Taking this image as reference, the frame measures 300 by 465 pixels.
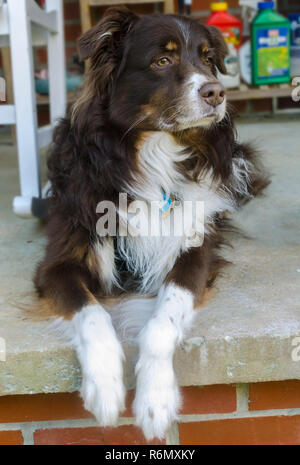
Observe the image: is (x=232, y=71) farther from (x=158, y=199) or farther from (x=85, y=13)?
(x=158, y=199)

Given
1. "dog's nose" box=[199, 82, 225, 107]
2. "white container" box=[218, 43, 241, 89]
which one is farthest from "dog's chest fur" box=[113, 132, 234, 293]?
"white container" box=[218, 43, 241, 89]

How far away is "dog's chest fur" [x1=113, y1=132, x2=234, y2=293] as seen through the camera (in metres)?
2.10

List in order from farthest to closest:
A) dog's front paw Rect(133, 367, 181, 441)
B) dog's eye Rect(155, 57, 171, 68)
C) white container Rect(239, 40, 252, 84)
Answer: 1. white container Rect(239, 40, 252, 84)
2. dog's eye Rect(155, 57, 171, 68)
3. dog's front paw Rect(133, 367, 181, 441)

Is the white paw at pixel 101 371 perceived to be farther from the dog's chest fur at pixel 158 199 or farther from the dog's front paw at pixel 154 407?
the dog's chest fur at pixel 158 199

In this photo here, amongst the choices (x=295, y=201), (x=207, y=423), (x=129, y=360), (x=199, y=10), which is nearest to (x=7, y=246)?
(x=129, y=360)

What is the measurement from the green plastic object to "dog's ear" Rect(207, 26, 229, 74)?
9.15 ft

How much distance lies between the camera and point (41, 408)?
5.75 ft

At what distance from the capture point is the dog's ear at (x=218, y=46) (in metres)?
2.27

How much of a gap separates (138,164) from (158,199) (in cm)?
16

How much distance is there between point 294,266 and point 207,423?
0.74 m

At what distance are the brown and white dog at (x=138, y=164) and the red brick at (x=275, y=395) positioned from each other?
1.06ft

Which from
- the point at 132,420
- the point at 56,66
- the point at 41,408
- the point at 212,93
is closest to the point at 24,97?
the point at 56,66

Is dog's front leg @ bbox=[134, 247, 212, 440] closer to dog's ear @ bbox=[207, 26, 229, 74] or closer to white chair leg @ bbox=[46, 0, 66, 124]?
dog's ear @ bbox=[207, 26, 229, 74]

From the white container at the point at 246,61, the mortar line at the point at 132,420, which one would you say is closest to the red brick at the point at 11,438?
the mortar line at the point at 132,420
